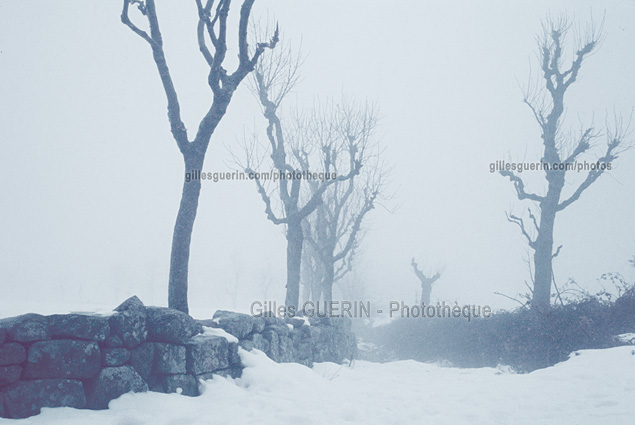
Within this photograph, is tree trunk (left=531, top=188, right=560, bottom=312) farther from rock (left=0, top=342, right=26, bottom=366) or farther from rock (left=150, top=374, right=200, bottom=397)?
rock (left=0, top=342, right=26, bottom=366)

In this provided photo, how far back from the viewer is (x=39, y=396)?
3.96 metres

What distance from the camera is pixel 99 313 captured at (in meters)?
4.72

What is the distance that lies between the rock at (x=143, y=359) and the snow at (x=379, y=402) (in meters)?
0.32

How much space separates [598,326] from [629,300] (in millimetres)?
1221

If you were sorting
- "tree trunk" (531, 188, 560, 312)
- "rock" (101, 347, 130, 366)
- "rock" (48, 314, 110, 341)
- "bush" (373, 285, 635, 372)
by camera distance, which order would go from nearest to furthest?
"rock" (48, 314, 110, 341) < "rock" (101, 347, 130, 366) < "bush" (373, 285, 635, 372) < "tree trunk" (531, 188, 560, 312)

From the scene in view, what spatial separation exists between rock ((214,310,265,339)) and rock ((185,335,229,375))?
0.67m

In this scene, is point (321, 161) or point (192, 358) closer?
point (192, 358)

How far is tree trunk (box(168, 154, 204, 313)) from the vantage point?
618 centimetres

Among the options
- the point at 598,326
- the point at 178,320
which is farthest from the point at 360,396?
the point at 598,326

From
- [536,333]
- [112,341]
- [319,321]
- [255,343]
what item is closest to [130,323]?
[112,341]

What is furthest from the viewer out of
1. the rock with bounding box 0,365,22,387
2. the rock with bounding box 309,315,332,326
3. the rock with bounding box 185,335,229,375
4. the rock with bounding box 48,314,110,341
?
the rock with bounding box 309,315,332,326

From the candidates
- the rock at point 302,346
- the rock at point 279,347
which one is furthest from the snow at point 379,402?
the rock at point 302,346

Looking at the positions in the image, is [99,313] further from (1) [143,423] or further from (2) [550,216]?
(2) [550,216]

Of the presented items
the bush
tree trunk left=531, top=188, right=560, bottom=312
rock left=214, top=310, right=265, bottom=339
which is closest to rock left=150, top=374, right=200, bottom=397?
rock left=214, top=310, right=265, bottom=339
